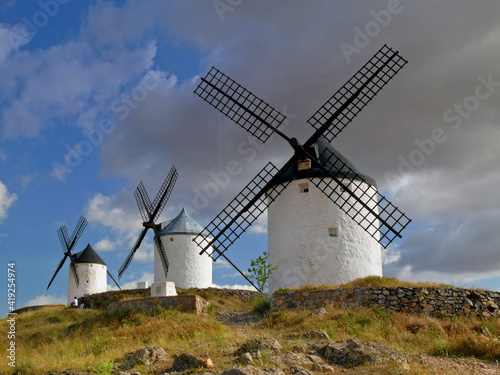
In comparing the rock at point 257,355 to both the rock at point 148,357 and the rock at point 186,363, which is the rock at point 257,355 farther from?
the rock at point 148,357

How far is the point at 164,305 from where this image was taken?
14906mm

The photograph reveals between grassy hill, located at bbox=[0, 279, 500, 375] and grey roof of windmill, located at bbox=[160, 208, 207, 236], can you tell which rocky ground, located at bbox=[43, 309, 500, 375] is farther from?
grey roof of windmill, located at bbox=[160, 208, 207, 236]

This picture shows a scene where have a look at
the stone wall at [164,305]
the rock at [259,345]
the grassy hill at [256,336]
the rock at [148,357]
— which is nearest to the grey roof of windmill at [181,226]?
the grassy hill at [256,336]

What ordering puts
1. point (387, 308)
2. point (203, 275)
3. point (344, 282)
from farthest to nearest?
point (203, 275) < point (344, 282) < point (387, 308)

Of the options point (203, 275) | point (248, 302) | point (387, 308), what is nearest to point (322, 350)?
point (387, 308)

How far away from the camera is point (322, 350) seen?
942cm

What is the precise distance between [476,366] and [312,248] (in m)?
8.19

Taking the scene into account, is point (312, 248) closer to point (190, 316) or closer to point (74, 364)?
point (190, 316)

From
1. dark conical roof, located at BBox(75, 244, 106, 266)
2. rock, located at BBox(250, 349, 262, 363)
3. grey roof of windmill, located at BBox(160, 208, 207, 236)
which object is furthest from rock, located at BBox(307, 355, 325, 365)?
dark conical roof, located at BBox(75, 244, 106, 266)

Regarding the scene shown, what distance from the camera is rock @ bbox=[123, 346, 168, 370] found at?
8.90 meters

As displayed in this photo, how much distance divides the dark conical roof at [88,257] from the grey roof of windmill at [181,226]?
7811 millimetres

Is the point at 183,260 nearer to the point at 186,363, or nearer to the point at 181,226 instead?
the point at 181,226

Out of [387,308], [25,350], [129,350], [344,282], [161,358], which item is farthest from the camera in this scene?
[344,282]

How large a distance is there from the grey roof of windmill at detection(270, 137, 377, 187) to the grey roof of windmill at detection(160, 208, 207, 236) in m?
12.3
